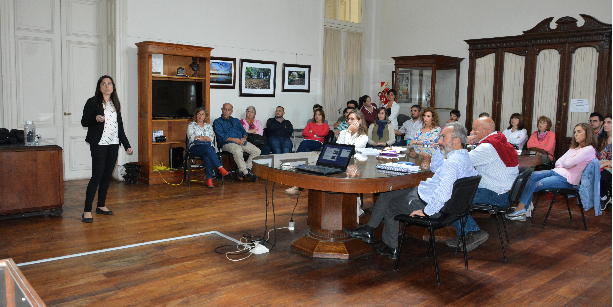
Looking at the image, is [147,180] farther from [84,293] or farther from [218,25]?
[84,293]

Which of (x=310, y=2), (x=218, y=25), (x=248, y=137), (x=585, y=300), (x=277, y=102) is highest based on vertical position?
(x=310, y=2)

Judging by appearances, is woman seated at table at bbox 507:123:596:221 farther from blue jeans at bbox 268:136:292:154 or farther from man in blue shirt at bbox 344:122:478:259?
blue jeans at bbox 268:136:292:154

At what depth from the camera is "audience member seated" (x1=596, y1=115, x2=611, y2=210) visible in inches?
251

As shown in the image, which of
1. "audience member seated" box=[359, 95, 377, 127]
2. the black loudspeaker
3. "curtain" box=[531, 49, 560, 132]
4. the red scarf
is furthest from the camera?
"audience member seated" box=[359, 95, 377, 127]

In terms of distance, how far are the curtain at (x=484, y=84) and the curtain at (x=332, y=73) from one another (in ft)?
9.16

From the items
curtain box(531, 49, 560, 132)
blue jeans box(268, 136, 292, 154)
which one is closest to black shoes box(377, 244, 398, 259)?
blue jeans box(268, 136, 292, 154)

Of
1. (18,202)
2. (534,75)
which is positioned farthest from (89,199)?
(534,75)

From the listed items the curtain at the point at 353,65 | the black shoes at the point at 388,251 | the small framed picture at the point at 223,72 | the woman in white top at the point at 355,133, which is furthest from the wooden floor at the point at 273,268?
the curtain at the point at 353,65

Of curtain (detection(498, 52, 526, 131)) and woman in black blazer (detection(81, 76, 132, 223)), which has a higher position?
curtain (detection(498, 52, 526, 131))

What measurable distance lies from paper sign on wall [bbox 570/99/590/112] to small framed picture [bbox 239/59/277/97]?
502cm

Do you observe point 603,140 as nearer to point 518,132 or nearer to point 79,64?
point 518,132

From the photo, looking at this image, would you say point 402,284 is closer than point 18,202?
Yes

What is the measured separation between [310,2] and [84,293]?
7648mm

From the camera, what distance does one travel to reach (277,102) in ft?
31.3
